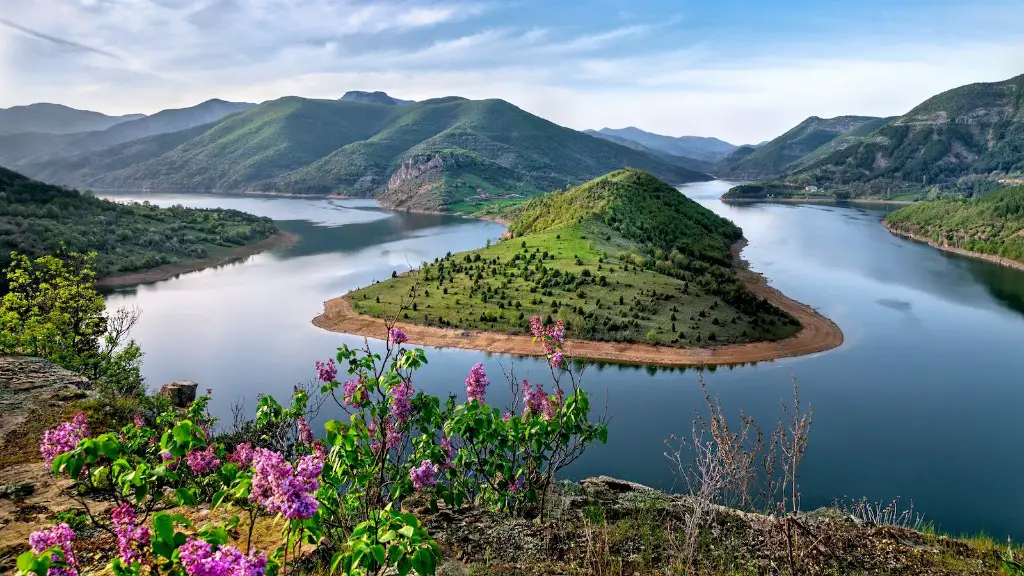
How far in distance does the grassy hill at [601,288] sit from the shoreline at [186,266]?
3045cm

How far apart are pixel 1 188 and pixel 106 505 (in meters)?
92.9

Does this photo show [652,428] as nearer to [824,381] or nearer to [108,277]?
[824,381]

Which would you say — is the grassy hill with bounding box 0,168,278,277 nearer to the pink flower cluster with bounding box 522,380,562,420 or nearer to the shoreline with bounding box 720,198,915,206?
the pink flower cluster with bounding box 522,380,562,420

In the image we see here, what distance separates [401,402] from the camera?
7609mm

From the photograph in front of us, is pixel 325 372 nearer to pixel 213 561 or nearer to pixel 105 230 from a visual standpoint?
pixel 213 561

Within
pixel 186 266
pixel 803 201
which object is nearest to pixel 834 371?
pixel 186 266

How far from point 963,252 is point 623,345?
76672mm

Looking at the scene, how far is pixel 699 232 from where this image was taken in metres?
78.5

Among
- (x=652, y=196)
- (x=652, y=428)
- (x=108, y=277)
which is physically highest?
(x=652, y=196)

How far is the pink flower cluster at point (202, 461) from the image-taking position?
697cm

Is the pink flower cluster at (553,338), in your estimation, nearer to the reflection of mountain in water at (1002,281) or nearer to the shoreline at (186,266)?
the reflection of mountain in water at (1002,281)

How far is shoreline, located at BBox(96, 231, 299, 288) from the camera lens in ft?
205

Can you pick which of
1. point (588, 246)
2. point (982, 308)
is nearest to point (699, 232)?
point (588, 246)

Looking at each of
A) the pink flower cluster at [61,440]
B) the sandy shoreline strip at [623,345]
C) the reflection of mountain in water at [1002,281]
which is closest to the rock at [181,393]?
the pink flower cluster at [61,440]
